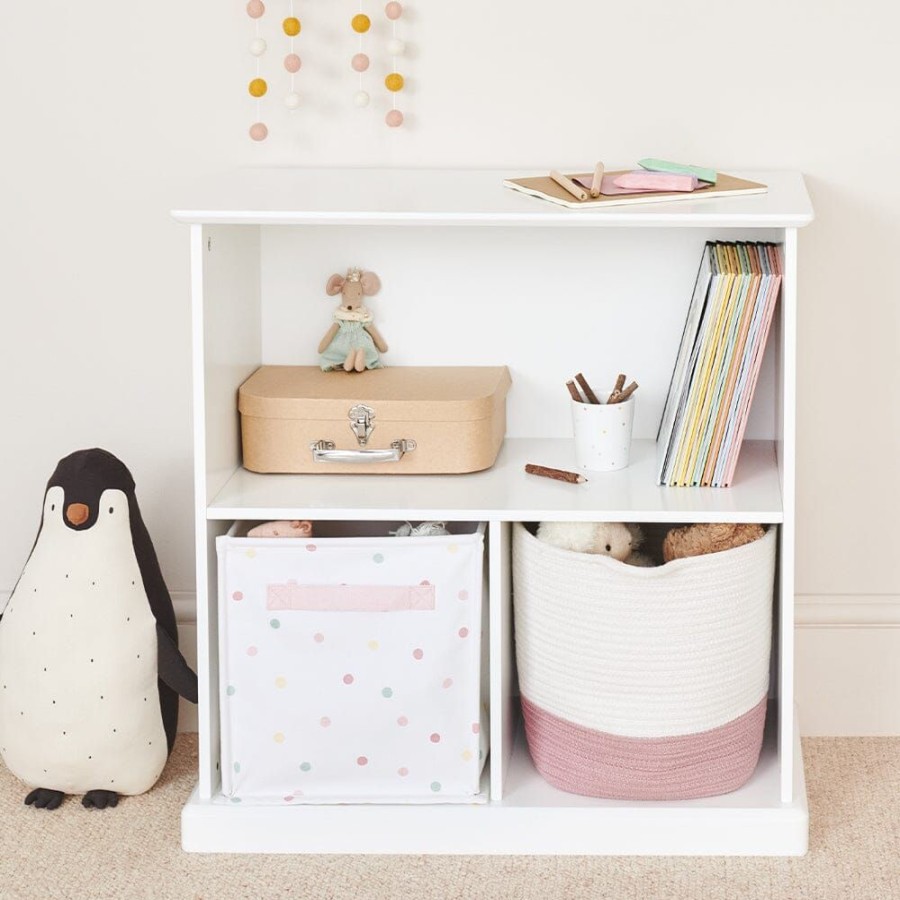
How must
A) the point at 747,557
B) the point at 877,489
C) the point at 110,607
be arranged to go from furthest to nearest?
the point at 877,489 → the point at 110,607 → the point at 747,557

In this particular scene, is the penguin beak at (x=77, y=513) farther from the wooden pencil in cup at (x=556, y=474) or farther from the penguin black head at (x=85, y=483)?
the wooden pencil in cup at (x=556, y=474)

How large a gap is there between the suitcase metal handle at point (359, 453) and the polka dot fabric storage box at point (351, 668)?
4.0 inches

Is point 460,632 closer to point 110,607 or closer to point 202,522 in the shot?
point 202,522

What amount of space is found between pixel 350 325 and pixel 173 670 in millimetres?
495

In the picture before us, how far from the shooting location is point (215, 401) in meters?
1.66

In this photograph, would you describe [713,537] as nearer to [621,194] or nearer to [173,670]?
[621,194]

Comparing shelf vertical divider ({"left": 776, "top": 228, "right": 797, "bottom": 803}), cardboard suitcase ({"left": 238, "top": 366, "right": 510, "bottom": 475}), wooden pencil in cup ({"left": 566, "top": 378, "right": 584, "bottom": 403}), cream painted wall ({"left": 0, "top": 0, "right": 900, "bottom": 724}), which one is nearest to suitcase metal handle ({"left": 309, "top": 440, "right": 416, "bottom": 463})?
cardboard suitcase ({"left": 238, "top": 366, "right": 510, "bottom": 475})

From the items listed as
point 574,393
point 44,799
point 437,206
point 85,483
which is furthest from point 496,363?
point 44,799

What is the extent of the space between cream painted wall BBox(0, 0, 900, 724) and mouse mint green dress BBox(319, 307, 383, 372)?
0.20 metres

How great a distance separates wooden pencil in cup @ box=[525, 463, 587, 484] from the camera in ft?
5.62

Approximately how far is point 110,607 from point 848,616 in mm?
986

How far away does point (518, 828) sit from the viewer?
168cm

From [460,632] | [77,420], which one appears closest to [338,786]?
[460,632]

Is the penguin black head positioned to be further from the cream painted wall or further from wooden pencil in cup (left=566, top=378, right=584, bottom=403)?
wooden pencil in cup (left=566, top=378, right=584, bottom=403)
